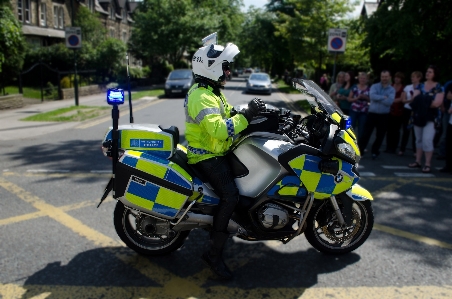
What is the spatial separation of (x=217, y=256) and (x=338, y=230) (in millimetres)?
1172

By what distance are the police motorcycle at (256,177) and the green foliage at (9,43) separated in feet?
45.3

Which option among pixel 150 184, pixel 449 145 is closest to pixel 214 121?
pixel 150 184

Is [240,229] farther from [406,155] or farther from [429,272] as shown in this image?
[406,155]

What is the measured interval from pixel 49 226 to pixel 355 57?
911 inches

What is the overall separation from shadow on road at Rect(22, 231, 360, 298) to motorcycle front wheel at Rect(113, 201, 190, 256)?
105 millimetres

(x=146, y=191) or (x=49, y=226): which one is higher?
(x=146, y=191)

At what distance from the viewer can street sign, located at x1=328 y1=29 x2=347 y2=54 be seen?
12.4 metres

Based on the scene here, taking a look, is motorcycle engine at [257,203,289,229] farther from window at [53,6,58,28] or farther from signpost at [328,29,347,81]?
window at [53,6,58,28]

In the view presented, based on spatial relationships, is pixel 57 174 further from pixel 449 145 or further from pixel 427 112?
pixel 449 145

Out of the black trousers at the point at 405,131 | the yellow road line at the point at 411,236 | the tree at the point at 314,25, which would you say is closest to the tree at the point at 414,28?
the black trousers at the point at 405,131

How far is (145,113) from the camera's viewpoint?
15.6m

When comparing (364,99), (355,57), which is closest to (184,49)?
(355,57)

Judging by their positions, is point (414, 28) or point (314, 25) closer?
point (414, 28)

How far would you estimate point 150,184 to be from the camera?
3547mm
